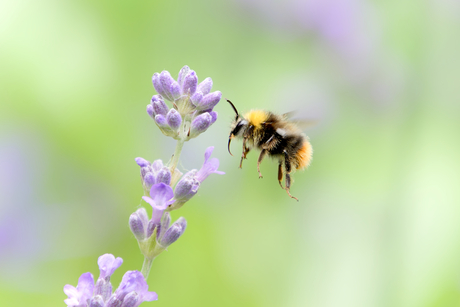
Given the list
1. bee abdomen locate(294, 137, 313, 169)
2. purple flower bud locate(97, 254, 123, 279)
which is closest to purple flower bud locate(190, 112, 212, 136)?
purple flower bud locate(97, 254, 123, 279)

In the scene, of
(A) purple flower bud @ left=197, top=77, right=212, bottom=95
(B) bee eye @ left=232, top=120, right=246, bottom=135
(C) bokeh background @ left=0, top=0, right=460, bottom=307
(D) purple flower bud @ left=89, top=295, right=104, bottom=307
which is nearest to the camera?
(D) purple flower bud @ left=89, top=295, right=104, bottom=307

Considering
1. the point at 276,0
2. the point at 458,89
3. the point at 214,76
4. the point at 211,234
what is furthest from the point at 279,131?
the point at 458,89

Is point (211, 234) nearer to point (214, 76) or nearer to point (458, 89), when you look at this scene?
point (214, 76)

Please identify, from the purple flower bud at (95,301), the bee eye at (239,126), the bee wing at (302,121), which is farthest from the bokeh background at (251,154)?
the purple flower bud at (95,301)

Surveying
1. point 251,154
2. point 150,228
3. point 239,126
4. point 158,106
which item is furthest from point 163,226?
point 251,154

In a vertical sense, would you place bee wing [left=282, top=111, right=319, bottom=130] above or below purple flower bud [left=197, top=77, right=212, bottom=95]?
above

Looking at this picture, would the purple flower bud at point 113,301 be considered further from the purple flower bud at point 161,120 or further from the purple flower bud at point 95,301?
the purple flower bud at point 161,120

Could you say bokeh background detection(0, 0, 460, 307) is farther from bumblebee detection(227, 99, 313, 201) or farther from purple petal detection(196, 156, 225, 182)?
purple petal detection(196, 156, 225, 182)
